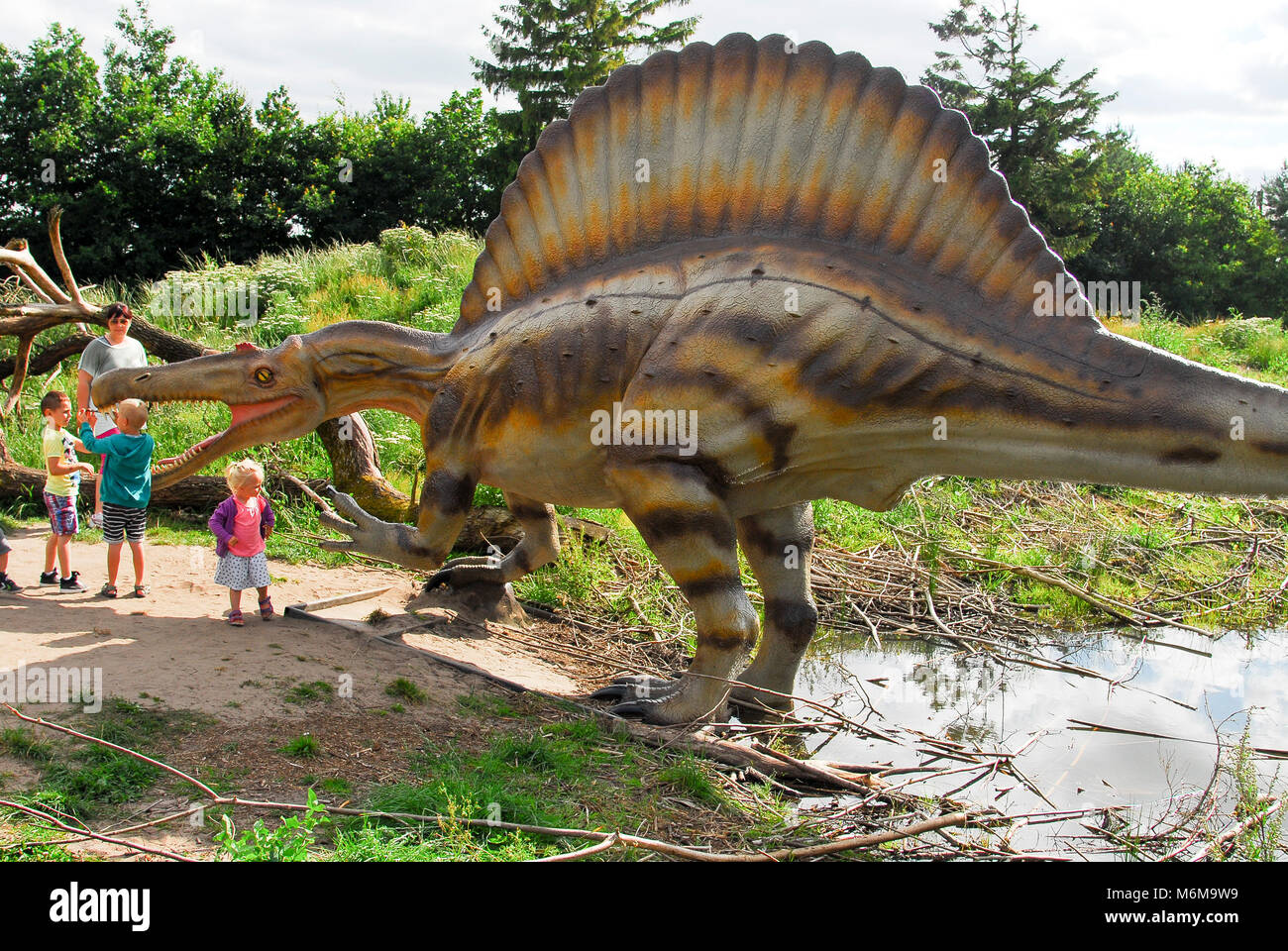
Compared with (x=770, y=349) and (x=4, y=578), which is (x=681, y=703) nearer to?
(x=770, y=349)

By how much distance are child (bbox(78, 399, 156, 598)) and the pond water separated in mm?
3200

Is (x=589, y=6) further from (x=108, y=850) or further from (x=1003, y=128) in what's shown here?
(x=108, y=850)

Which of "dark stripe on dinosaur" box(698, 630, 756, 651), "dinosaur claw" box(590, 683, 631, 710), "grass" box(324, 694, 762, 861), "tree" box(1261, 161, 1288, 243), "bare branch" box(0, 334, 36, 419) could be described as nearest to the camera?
"grass" box(324, 694, 762, 861)

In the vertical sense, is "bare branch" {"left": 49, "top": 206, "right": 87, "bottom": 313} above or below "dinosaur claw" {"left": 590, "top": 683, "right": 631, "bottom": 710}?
above

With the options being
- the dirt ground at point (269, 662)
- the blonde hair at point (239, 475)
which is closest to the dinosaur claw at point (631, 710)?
the dirt ground at point (269, 662)

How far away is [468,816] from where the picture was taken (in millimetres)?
2732

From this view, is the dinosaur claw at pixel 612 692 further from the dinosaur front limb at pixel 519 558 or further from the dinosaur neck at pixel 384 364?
the dinosaur neck at pixel 384 364

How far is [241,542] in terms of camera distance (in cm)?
435

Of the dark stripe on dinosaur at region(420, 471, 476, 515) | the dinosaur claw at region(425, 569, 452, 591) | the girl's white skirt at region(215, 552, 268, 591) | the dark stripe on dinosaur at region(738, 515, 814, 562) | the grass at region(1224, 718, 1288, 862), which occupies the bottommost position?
the grass at region(1224, 718, 1288, 862)

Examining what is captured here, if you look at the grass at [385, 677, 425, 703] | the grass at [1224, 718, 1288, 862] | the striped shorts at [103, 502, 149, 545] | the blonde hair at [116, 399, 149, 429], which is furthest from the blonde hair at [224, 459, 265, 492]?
the grass at [1224, 718, 1288, 862]

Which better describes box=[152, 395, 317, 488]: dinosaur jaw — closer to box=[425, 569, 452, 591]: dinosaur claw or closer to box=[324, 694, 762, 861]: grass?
box=[425, 569, 452, 591]: dinosaur claw

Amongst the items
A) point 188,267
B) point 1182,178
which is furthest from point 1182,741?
point 1182,178

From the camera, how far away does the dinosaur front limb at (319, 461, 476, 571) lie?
3994 mm

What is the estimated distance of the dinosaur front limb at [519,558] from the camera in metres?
4.61
